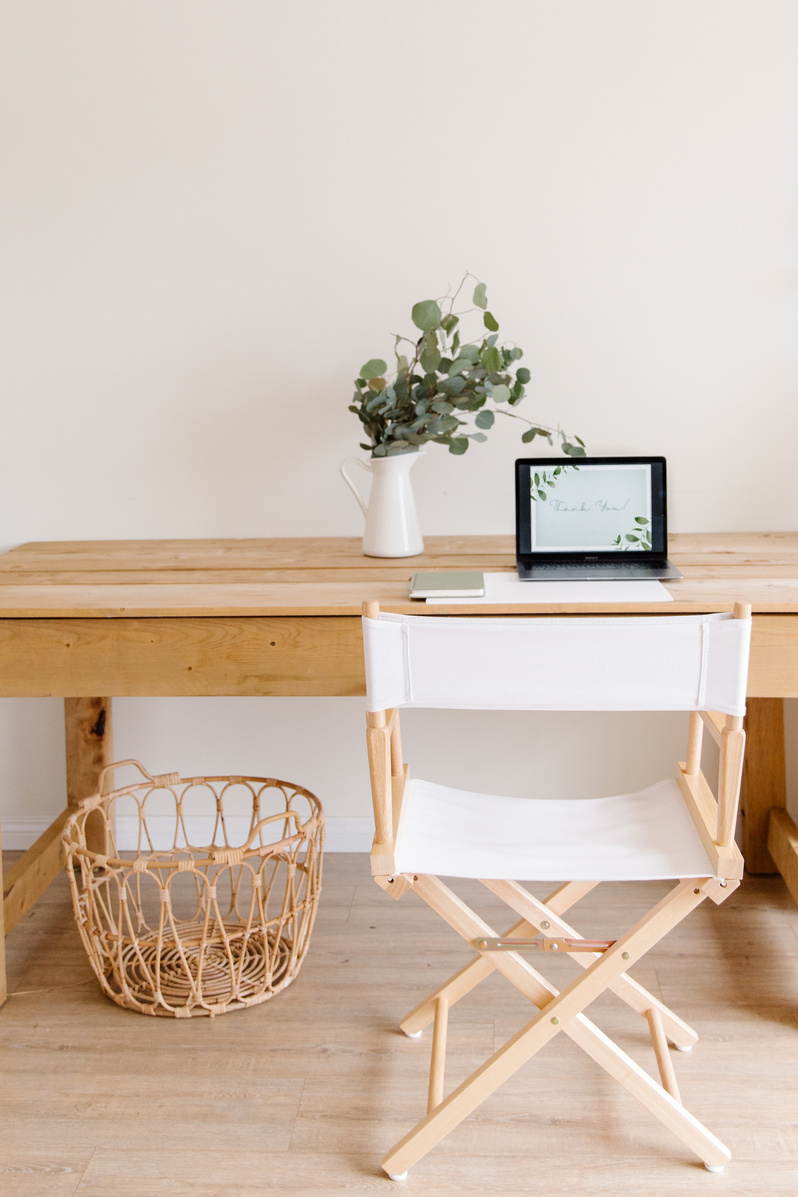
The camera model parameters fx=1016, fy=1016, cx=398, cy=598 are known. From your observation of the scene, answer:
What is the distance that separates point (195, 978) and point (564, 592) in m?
1.03

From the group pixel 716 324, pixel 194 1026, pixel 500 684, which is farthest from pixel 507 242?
pixel 194 1026

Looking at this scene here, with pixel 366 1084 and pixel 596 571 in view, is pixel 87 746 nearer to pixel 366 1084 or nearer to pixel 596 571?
pixel 366 1084

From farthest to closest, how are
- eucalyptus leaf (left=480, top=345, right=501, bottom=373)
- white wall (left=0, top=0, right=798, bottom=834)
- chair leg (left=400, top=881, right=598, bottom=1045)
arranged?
white wall (left=0, top=0, right=798, bottom=834) < eucalyptus leaf (left=480, top=345, right=501, bottom=373) < chair leg (left=400, top=881, right=598, bottom=1045)

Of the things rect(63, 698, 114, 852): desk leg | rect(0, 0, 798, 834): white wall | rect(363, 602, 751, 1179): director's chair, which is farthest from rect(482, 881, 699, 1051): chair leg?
rect(63, 698, 114, 852): desk leg

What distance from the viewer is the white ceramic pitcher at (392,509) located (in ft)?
6.83

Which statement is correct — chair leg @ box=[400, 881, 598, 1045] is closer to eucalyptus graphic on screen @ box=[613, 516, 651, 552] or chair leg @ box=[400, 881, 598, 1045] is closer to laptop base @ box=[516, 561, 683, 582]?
laptop base @ box=[516, 561, 683, 582]

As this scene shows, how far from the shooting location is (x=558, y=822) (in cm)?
156

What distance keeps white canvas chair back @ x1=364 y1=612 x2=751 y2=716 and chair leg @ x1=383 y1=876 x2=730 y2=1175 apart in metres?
0.30

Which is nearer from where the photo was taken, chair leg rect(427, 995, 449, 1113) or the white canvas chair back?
the white canvas chair back

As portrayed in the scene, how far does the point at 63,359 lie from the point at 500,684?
62.3 inches

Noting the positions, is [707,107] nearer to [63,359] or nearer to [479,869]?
[63,359]

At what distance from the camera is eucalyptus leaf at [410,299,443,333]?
1.97 m

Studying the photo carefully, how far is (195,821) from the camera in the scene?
2.54 meters

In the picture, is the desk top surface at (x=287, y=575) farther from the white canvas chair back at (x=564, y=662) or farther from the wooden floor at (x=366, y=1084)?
the wooden floor at (x=366, y=1084)
